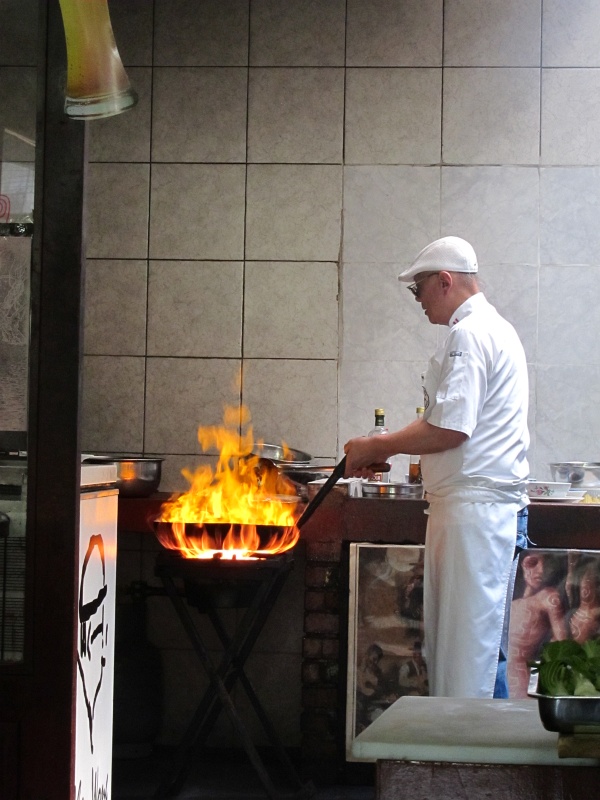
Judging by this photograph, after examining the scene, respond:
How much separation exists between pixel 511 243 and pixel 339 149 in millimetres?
845

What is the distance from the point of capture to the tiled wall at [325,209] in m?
4.14

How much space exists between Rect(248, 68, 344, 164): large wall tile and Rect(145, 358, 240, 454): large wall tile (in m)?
0.94

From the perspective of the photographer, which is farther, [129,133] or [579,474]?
[129,133]

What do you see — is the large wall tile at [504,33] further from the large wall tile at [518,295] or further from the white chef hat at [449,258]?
the white chef hat at [449,258]

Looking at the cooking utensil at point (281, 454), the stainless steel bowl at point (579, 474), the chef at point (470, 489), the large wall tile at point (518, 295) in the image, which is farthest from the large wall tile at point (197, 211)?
the stainless steel bowl at point (579, 474)

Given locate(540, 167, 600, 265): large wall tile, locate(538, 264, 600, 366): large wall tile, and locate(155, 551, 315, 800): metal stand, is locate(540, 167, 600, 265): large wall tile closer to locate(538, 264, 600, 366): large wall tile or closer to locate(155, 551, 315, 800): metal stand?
locate(538, 264, 600, 366): large wall tile

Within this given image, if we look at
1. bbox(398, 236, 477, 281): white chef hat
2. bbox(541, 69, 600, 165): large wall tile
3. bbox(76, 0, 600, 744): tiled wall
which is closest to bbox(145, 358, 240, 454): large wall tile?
bbox(76, 0, 600, 744): tiled wall

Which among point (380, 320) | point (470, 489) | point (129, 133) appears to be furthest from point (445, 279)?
point (129, 133)

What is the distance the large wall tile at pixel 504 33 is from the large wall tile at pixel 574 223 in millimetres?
565

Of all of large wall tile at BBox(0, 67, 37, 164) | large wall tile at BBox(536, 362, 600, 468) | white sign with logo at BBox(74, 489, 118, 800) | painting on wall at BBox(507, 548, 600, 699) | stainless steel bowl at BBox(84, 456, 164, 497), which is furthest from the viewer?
large wall tile at BBox(536, 362, 600, 468)

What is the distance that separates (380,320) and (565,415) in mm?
884

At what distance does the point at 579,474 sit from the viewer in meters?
3.80

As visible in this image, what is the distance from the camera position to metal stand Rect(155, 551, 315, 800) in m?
3.13

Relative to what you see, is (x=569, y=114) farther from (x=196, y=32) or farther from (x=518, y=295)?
(x=196, y=32)
